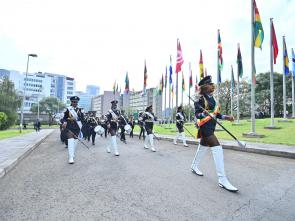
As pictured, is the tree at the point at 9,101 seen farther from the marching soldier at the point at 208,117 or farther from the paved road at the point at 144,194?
the marching soldier at the point at 208,117

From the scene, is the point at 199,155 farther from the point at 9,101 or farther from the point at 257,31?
the point at 9,101

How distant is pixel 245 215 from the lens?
9.42ft

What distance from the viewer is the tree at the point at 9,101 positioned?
122ft

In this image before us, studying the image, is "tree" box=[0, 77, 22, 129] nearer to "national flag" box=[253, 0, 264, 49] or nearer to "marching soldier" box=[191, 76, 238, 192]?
"national flag" box=[253, 0, 264, 49]

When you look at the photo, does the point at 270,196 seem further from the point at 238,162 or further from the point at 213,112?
the point at 238,162

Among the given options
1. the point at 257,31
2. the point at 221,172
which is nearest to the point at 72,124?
the point at 221,172

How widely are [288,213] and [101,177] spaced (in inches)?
146

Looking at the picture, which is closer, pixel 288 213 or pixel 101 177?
pixel 288 213

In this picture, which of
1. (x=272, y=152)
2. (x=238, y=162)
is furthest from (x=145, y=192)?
(x=272, y=152)

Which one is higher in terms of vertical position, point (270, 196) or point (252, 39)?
point (252, 39)

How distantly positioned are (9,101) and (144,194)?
144ft

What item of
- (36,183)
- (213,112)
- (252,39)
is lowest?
(36,183)

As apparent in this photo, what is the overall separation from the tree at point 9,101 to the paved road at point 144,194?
124 feet

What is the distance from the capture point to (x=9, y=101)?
38.5m
